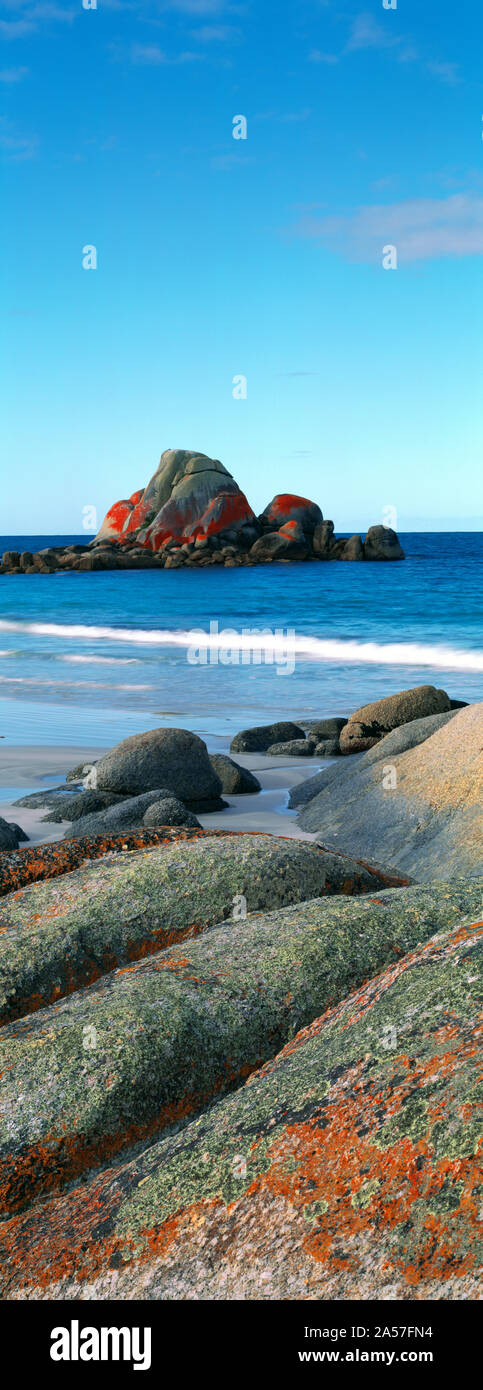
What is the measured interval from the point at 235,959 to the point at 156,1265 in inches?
39.2

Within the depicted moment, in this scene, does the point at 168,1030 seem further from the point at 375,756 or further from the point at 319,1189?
the point at 375,756

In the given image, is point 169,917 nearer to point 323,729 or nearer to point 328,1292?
point 328,1292

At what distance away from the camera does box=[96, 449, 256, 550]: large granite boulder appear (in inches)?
2724

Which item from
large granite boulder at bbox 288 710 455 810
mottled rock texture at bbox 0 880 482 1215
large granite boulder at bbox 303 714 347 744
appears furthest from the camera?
large granite boulder at bbox 303 714 347 744

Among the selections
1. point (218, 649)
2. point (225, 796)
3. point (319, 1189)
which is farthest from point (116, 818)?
point (218, 649)

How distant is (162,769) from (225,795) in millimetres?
721

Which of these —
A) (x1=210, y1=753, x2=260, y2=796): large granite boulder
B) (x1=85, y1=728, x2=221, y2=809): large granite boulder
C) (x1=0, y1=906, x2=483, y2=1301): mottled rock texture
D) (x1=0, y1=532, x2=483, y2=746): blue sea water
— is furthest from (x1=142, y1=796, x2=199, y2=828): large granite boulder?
(x1=0, y1=532, x2=483, y2=746): blue sea water

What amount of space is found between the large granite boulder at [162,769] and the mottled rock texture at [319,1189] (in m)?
6.09

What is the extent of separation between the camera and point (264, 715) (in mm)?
13836

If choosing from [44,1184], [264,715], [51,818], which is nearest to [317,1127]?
[44,1184]

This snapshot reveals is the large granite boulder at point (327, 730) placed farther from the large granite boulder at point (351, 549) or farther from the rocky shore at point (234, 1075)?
the large granite boulder at point (351, 549)

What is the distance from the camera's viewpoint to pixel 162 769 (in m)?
8.37

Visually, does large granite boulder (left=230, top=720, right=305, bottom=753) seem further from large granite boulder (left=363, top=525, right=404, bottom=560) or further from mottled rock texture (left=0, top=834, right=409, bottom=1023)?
large granite boulder (left=363, top=525, right=404, bottom=560)

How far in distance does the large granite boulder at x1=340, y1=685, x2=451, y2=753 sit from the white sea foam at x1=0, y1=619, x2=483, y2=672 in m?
11.0
